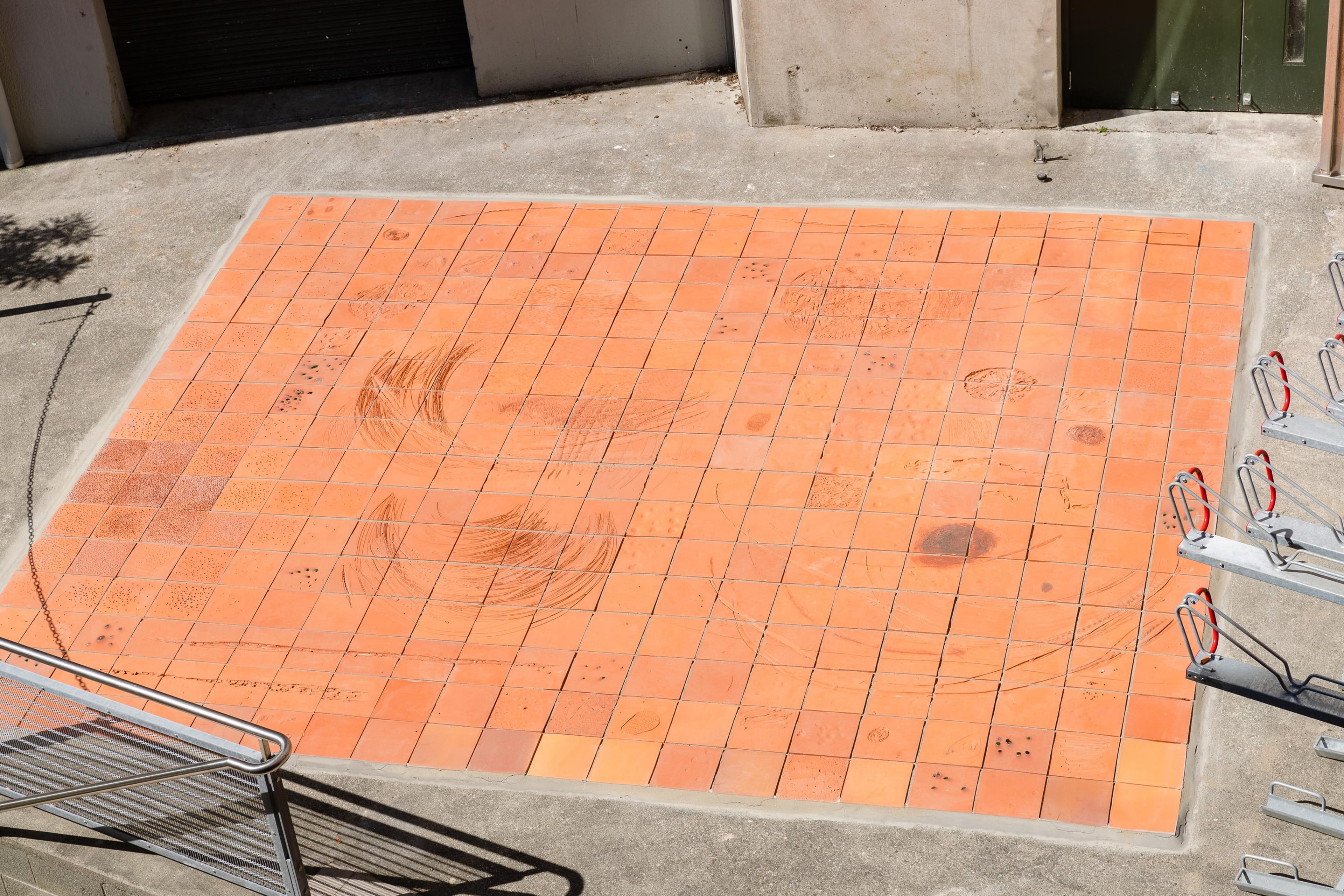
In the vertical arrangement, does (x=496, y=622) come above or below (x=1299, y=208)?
below

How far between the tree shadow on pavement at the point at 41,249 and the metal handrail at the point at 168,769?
594cm

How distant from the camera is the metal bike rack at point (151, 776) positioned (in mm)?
6539

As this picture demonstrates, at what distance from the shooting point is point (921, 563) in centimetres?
872

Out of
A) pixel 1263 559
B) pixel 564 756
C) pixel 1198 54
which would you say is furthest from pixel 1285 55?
pixel 1263 559

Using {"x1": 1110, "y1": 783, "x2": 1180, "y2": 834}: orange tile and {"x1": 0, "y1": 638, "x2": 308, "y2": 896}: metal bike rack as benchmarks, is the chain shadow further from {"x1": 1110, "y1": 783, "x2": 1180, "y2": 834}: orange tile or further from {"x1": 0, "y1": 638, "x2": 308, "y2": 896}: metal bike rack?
{"x1": 1110, "y1": 783, "x2": 1180, "y2": 834}: orange tile

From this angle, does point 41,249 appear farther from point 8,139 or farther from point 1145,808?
point 1145,808

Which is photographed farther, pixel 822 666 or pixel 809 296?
Result: pixel 809 296

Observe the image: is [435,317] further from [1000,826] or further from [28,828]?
[1000,826]

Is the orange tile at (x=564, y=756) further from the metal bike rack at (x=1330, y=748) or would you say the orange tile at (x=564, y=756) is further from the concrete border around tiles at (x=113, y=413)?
the concrete border around tiles at (x=113, y=413)

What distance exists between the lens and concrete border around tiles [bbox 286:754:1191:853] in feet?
23.5

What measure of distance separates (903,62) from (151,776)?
8.05 meters

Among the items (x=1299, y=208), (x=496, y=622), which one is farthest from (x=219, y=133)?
(x=1299, y=208)

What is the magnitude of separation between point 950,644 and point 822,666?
26.6 inches

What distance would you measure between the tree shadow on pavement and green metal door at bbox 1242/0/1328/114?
883cm
